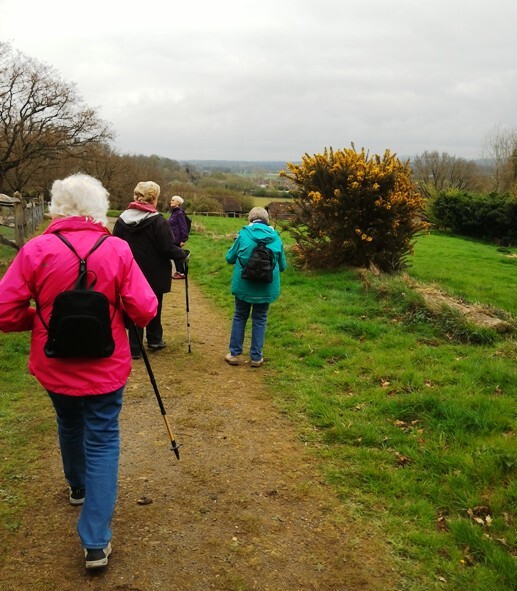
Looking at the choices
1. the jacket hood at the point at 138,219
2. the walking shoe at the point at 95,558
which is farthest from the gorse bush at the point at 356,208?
the walking shoe at the point at 95,558

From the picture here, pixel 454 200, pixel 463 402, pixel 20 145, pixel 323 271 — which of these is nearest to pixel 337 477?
pixel 463 402

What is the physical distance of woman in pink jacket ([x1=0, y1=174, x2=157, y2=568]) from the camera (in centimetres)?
293

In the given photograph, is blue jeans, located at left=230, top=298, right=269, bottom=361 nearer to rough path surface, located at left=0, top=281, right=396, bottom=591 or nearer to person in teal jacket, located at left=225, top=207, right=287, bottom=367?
person in teal jacket, located at left=225, top=207, right=287, bottom=367

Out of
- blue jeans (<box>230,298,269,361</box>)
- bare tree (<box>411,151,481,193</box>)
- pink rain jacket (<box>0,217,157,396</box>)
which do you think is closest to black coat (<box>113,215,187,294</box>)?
blue jeans (<box>230,298,269,361</box>)

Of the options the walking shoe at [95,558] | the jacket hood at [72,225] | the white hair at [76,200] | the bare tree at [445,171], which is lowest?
the walking shoe at [95,558]

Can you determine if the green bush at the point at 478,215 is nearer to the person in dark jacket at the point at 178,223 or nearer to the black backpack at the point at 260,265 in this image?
the person in dark jacket at the point at 178,223

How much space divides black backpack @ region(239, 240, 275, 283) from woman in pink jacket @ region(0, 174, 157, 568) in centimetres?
320

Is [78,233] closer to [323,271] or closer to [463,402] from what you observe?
[463,402]

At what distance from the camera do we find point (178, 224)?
11.8m

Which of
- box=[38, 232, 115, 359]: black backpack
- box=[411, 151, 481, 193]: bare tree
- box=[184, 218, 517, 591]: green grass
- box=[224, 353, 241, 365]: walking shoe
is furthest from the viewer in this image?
box=[411, 151, 481, 193]: bare tree

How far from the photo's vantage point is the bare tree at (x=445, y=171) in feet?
201

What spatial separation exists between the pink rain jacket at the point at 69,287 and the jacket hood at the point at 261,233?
11.2 feet

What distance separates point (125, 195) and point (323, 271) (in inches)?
1861

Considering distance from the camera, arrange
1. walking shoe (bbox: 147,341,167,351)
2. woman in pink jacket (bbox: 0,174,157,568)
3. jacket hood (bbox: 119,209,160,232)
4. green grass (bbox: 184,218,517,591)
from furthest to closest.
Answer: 1. walking shoe (bbox: 147,341,167,351)
2. jacket hood (bbox: 119,209,160,232)
3. green grass (bbox: 184,218,517,591)
4. woman in pink jacket (bbox: 0,174,157,568)
